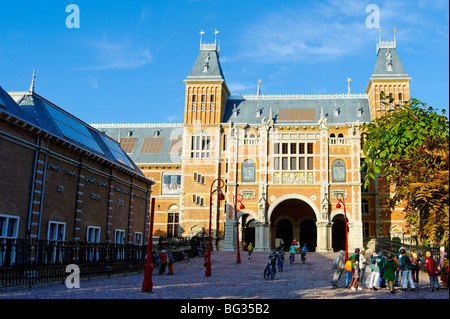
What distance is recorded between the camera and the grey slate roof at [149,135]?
2282 inches

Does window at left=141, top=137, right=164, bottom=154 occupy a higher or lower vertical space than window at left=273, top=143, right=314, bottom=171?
higher

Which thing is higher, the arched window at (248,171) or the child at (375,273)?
the arched window at (248,171)

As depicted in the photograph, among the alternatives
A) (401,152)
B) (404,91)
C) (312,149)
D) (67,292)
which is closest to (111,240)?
(67,292)

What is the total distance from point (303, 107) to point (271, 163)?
1064cm

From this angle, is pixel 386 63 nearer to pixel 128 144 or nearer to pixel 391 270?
pixel 128 144

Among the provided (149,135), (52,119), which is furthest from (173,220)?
(52,119)

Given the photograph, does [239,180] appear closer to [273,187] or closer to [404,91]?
[273,187]

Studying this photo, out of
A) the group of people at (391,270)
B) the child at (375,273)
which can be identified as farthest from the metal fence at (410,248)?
the child at (375,273)

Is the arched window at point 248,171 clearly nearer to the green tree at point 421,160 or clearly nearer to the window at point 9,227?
the green tree at point 421,160

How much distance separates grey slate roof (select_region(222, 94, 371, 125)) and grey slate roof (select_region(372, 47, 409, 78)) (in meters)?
3.90

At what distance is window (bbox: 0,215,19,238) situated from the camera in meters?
20.4

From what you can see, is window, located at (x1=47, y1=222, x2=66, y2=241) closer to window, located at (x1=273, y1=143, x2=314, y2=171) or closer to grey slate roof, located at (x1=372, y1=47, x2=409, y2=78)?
window, located at (x1=273, y1=143, x2=314, y2=171)

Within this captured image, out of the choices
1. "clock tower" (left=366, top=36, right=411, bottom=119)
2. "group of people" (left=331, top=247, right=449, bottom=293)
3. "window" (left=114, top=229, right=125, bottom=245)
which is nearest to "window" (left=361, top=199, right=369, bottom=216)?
"clock tower" (left=366, top=36, right=411, bottom=119)

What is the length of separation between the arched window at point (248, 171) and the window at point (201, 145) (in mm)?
5478
